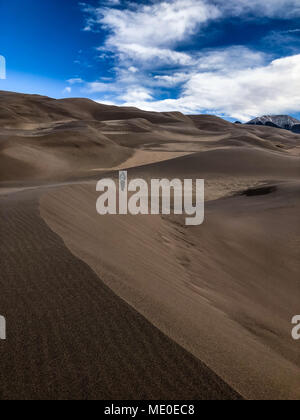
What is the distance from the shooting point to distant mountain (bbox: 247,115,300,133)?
112688mm

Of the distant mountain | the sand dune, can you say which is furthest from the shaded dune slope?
the distant mountain

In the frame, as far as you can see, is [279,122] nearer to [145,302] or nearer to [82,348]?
[145,302]

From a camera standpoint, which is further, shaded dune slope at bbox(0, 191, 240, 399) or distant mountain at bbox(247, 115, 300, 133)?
distant mountain at bbox(247, 115, 300, 133)

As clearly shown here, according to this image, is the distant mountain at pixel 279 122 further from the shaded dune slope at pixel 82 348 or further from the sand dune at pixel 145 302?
the shaded dune slope at pixel 82 348

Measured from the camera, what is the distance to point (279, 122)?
115 metres

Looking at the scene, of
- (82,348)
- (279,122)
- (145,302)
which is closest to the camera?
(82,348)

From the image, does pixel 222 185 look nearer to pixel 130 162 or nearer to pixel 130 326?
pixel 130 162

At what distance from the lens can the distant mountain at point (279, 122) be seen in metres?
113

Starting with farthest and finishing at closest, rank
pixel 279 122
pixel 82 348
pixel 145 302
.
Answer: pixel 279 122, pixel 145 302, pixel 82 348

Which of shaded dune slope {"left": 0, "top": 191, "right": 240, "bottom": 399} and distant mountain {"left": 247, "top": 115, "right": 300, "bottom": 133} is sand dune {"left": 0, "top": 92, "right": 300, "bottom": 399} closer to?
shaded dune slope {"left": 0, "top": 191, "right": 240, "bottom": 399}

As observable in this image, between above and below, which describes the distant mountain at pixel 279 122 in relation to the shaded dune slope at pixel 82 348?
above

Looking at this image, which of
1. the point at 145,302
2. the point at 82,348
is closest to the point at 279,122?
the point at 145,302

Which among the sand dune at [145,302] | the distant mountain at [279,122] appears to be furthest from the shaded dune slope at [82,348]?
the distant mountain at [279,122]

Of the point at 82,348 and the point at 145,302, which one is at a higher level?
the point at 145,302
